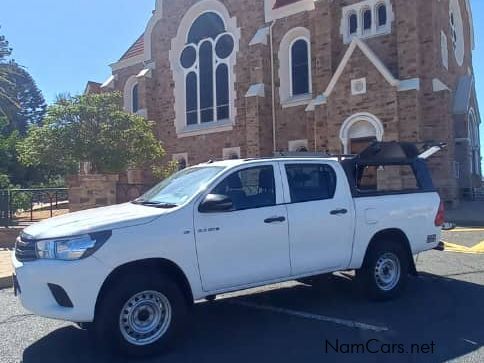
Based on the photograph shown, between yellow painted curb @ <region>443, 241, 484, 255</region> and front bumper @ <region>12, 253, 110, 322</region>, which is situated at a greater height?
front bumper @ <region>12, 253, 110, 322</region>

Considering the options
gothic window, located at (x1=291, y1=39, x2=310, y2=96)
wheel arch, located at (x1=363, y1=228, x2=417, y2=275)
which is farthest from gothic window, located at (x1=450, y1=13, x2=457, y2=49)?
wheel arch, located at (x1=363, y1=228, x2=417, y2=275)

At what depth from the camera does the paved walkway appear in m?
8.12

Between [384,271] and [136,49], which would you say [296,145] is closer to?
[136,49]

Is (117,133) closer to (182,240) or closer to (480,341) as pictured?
(182,240)

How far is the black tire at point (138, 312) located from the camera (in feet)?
14.4

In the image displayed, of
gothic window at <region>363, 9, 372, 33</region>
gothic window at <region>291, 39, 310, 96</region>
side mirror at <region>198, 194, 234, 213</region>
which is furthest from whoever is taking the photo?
gothic window at <region>291, 39, 310, 96</region>

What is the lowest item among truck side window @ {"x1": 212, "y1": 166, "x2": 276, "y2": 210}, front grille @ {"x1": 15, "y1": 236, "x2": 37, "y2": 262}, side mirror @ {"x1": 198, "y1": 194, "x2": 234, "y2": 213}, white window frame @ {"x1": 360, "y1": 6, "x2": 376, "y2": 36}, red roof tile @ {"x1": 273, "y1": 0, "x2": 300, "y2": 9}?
front grille @ {"x1": 15, "y1": 236, "x2": 37, "y2": 262}

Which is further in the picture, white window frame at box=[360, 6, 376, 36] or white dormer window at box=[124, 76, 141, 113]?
white dormer window at box=[124, 76, 141, 113]

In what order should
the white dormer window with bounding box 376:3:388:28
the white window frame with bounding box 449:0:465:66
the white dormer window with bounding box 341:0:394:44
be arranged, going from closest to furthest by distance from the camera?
the white dormer window with bounding box 341:0:394:44 < the white dormer window with bounding box 376:3:388:28 < the white window frame with bounding box 449:0:465:66

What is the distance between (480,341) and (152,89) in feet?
83.7

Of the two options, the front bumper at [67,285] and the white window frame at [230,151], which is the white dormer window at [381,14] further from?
the front bumper at [67,285]

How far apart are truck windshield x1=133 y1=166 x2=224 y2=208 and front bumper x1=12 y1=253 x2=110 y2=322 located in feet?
3.49

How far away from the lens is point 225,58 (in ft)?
84.4

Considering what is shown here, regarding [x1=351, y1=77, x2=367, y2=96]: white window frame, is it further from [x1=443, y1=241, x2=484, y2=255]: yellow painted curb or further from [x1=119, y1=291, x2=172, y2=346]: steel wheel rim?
[x1=119, y1=291, x2=172, y2=346]: steel wheel rim
